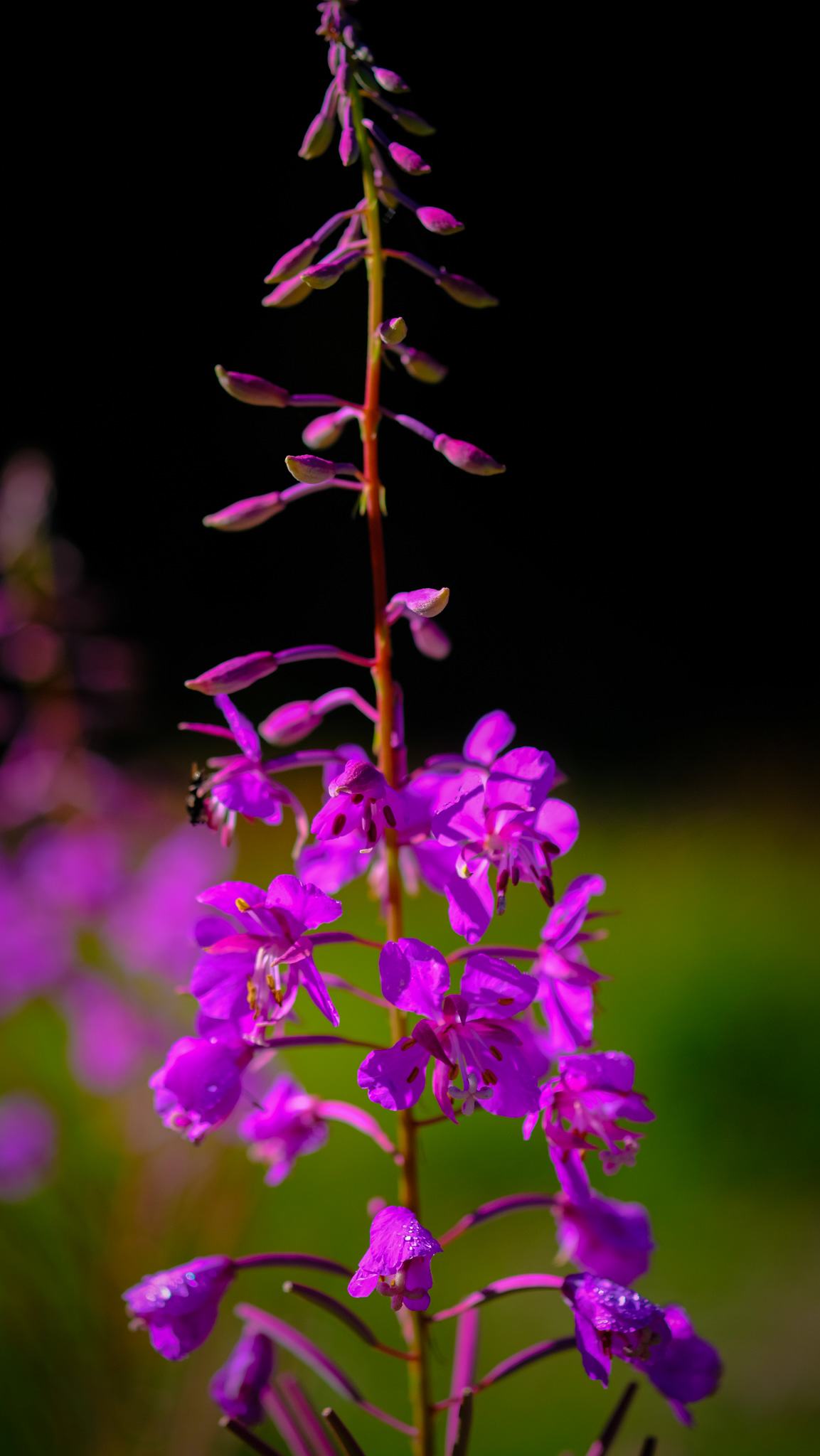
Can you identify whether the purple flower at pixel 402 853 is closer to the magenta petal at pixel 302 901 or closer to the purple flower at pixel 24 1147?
the magenta petal at pixel 302 901

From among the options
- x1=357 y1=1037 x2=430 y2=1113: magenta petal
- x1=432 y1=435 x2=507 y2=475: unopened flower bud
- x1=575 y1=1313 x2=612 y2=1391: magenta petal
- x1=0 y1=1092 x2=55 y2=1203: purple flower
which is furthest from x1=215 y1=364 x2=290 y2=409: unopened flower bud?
x1=0 y1=1092 x2=55 y2=1203: purple flower

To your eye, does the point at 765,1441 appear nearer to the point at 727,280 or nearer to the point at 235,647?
the point at 235,647

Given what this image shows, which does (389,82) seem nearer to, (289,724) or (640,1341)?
(289,724)

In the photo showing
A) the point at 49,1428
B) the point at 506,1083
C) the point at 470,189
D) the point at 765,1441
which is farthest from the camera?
the point at 470,189

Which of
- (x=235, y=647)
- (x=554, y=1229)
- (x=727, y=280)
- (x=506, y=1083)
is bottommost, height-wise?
(x=554, y=1229)

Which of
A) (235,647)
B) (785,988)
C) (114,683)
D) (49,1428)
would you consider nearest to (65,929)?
(114,683)

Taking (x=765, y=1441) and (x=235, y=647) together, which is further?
(x=235, y=647)

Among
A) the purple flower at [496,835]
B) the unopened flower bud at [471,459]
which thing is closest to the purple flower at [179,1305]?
the purple flower at [496,835]

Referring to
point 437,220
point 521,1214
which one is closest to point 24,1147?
point 521,1214
